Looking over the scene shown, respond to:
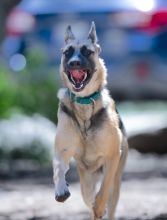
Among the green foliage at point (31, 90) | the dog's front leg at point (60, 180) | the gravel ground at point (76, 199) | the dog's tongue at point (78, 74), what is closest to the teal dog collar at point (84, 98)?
the dog's tongue at point (78, 74)

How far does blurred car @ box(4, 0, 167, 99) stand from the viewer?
57.8ft

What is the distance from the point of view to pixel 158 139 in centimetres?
1472

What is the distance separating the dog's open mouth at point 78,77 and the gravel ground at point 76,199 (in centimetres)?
202

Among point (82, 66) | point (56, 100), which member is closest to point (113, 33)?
point (56, 100)

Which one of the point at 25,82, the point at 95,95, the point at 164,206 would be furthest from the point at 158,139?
the point at 95,95

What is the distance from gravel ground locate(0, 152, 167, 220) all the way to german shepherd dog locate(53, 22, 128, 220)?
4.38 ft

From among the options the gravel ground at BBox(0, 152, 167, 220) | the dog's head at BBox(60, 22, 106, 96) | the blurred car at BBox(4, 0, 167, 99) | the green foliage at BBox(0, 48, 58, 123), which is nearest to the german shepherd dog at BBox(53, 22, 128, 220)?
the dog's head at BBox(60, 22, 106, 96)

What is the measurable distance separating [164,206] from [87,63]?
2.65m

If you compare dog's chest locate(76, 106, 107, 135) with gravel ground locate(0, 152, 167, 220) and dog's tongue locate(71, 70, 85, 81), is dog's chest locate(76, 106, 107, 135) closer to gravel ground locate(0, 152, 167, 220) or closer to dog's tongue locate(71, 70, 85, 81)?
dog's tongue locate(71, 70, 85, 81)

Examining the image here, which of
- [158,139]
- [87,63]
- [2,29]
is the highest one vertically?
[87,63]

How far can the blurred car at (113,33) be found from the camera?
17.6 metres

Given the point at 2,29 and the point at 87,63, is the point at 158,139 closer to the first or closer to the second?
the point at 2,29

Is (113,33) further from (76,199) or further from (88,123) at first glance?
(88,123)

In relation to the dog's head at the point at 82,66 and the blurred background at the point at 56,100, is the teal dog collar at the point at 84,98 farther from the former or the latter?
the blurred background at the point at 56,100
